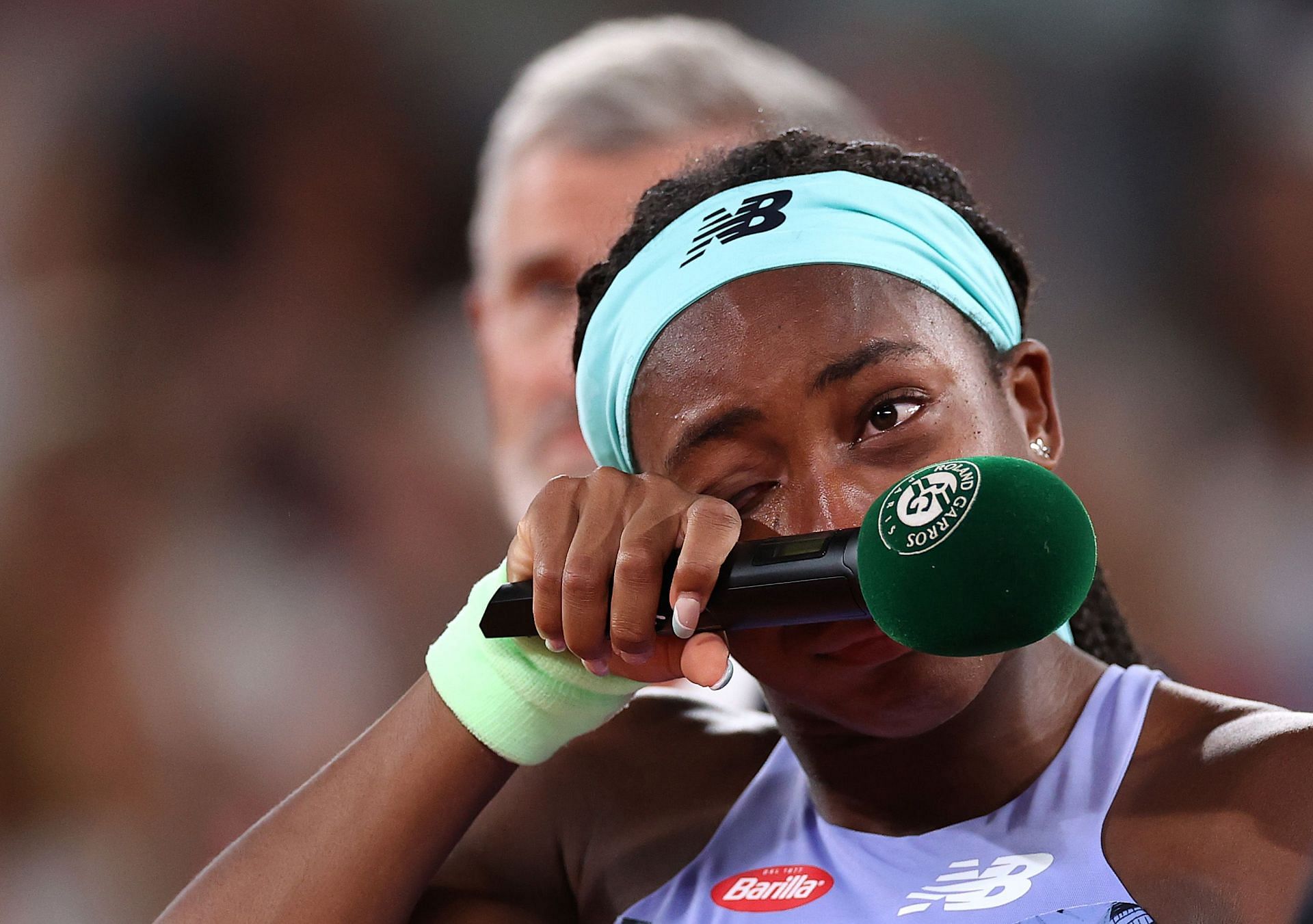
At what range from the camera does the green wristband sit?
50.6 inches

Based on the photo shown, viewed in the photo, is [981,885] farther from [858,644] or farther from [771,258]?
[771,258]

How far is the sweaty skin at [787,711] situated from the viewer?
3.41 ft

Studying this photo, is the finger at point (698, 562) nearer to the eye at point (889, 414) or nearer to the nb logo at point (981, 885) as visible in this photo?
the eye at point (889, 414)

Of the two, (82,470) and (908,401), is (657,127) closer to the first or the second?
(82,470)

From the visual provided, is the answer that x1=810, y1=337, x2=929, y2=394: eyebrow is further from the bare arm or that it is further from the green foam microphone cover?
the bare arm

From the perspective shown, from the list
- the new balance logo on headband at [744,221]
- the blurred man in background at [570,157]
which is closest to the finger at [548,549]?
the new balance logo on headband at [744,221]

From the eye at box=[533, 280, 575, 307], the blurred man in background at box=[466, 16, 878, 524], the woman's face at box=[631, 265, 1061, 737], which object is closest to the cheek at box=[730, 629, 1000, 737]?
the woman's face at box=[631, 265, 1061, 737]

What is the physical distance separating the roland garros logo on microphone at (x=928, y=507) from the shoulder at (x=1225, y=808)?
0.47 metres

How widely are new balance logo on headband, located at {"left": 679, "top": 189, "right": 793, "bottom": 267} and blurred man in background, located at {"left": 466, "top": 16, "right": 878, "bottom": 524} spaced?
1223mm

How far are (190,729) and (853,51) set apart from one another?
2246mm

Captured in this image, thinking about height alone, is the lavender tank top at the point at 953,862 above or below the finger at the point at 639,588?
below

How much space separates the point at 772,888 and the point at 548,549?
44 cm

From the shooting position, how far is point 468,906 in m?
1.39

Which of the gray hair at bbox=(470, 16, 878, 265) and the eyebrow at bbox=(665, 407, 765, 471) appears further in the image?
the gray hair at bbox=(470, 16, 878, 265)
